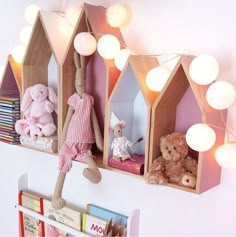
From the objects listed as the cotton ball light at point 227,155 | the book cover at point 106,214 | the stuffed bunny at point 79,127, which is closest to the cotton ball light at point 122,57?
the stuffed bunny at point 79,127

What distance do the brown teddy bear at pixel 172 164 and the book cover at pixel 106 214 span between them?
298mm

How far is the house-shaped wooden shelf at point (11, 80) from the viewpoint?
3.93ft

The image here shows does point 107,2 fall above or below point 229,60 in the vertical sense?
above

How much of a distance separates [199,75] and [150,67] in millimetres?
190

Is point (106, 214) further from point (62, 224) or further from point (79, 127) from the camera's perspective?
point (79, 127)

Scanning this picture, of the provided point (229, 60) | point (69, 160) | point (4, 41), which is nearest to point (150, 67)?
point (229, 60)

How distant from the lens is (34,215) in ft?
4.28

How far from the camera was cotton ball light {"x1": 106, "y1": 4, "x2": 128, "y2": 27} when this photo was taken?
0.98 metres

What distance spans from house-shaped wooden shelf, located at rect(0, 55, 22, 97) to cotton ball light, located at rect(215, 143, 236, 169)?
678 millimetres

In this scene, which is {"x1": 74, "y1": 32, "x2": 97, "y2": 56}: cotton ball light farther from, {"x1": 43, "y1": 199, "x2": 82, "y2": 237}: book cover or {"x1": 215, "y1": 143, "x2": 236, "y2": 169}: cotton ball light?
{"x1": 43, "y1": 199, "x2": 82, "y2": 237}: book cover

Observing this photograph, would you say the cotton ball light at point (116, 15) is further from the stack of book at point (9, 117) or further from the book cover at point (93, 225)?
the book cover at point (93, 225)

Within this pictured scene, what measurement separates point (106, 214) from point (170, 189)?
9.8 inches

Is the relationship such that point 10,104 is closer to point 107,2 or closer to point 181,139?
point 107,2

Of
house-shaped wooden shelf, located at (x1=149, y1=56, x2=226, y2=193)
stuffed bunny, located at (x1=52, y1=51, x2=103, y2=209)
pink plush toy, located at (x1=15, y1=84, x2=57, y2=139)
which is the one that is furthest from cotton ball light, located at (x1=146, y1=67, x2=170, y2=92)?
pink plush toy, located at (x1=15, y1=84, x2=57, y2=139)
